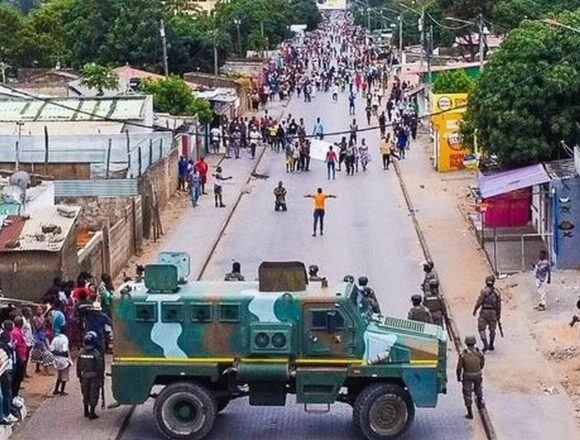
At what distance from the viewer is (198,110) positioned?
1953 inches

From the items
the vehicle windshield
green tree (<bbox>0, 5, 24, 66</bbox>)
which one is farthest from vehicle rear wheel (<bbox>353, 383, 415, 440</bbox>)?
green tree (<bbox>0, 5, 24, 66</bbox>)

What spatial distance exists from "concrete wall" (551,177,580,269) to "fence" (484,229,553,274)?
1.66 feet

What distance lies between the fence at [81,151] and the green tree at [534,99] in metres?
9.70

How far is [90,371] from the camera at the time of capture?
17578mm

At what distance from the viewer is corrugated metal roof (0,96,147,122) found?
42.0 m

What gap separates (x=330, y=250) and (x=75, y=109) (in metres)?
14.6

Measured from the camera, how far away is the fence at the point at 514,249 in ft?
90.0

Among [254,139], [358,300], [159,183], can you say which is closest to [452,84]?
[254,139]

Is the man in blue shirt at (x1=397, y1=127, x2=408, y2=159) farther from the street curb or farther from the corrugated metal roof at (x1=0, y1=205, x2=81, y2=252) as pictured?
the corrugated metal roof at (x1=0, y1=205, x2=81, y2=252)

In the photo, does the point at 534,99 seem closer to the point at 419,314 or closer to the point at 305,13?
the point at 419,314

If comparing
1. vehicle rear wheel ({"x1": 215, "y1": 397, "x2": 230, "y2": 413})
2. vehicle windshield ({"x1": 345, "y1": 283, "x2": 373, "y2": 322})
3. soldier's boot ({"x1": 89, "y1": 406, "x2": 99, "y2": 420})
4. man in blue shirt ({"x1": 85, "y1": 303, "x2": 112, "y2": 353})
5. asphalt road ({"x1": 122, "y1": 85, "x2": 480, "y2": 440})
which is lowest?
asphalt road ({"x1": 122, "y1": 85, "x2": 480, "y2": 440})

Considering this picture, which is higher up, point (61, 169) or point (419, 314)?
point (61, 169)

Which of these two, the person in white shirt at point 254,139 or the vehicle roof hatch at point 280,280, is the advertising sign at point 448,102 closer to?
the person in white shirt at point 254,139

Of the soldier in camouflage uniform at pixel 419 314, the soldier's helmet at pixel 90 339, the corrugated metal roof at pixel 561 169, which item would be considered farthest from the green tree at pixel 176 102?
the soldier's helmet at pixel 90 339
